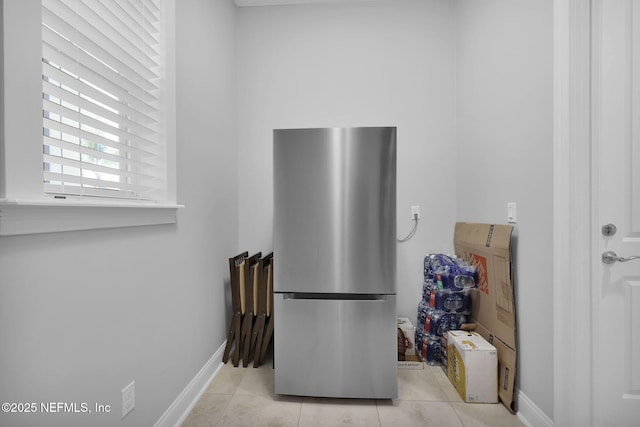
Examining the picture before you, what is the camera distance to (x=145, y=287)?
1144mm

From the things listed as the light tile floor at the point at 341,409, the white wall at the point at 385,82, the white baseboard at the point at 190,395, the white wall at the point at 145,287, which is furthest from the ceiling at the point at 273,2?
the light tile floor at the point at 341,409

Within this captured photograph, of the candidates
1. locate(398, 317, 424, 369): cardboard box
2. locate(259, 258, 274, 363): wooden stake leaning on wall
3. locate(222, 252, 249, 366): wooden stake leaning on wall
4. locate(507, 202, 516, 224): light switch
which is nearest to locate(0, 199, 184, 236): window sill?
locate(222, 252, 249, 366): wooden stake leaning on wall

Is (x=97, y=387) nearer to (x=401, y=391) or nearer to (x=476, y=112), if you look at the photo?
(x=401, y=391)

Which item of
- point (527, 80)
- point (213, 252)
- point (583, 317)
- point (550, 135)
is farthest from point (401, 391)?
point (527, 80)

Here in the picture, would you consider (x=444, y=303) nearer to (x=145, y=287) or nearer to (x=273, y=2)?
(x=145, y=287)

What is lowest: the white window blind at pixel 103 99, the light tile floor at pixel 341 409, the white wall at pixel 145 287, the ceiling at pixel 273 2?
the light tile floor at pixel 341 409

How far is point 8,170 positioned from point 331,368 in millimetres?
1555

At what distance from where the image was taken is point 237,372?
1812mm

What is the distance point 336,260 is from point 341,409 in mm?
857

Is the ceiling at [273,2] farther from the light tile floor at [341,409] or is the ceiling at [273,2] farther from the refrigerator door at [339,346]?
the light tile floor at [341,409]

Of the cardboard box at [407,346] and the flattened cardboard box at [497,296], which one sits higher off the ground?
the flattened cardboard box at [497,296]

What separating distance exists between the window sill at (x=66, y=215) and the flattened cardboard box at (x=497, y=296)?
72.9 inches

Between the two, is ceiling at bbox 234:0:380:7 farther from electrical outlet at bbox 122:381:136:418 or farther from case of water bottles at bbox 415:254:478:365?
electrical outlet at bbox 122:381:136:418

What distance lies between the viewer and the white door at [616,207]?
1.13 meters
